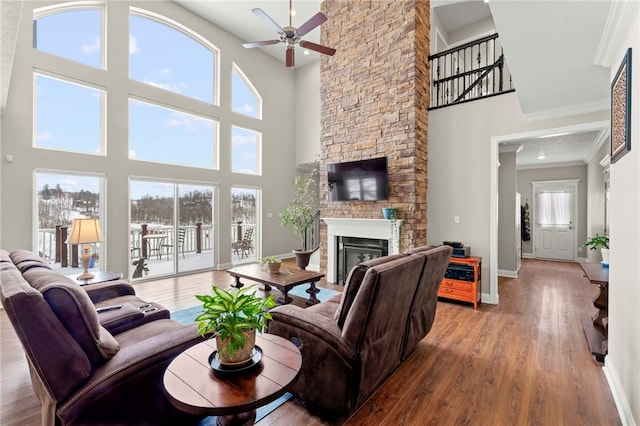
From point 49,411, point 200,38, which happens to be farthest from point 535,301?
point 200,38

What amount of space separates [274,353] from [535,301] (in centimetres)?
455

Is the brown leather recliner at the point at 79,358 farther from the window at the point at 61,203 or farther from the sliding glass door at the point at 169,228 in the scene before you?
the sliding glass door at the point at 169,228

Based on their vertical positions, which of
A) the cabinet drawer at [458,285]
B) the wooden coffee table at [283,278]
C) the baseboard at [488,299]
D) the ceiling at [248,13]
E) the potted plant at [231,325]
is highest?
the ceiling at [248,13]

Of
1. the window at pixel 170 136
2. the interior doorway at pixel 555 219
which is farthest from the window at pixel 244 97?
the interior doorway at pixel 555 219

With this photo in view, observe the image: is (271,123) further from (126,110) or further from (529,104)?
(529,104)

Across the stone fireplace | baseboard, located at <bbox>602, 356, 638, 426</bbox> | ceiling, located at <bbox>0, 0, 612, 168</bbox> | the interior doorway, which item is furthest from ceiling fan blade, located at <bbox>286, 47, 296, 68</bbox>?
the interior doorway

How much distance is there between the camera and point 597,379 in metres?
2.39

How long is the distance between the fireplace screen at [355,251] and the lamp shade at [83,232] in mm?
3661

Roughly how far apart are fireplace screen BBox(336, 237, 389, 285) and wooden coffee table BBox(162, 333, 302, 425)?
12.1 ft

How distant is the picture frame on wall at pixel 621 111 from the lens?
1.84 m

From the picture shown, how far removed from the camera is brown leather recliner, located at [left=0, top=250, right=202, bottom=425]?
125 cm

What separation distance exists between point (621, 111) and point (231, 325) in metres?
2.81

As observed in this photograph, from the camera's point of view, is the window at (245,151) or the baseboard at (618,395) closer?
the baseboard at (618,395)

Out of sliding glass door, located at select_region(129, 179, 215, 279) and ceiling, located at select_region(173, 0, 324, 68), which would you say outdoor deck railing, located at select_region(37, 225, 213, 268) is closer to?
sliding glass door, located at select_region(129, 179, 215, 279)
